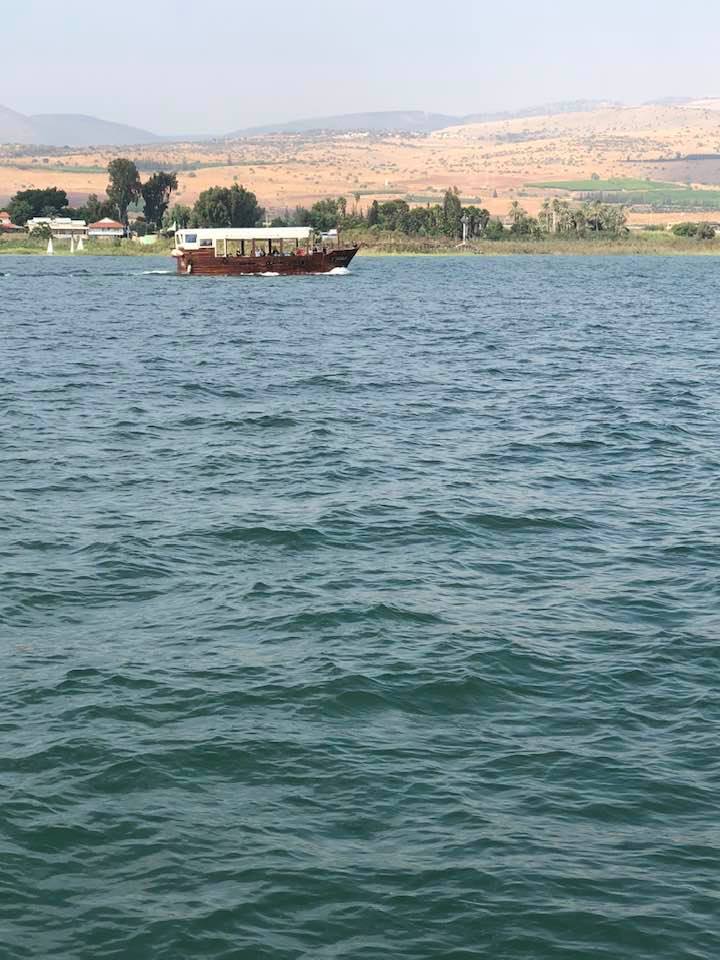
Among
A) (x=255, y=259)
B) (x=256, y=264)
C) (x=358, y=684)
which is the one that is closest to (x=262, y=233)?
(x=255, y=259)

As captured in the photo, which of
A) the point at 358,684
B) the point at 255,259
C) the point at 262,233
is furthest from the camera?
the point at 255,259

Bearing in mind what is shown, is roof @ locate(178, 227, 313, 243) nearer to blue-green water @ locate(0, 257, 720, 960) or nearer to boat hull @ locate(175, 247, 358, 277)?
boat hull @ locate(175, 247, 358, 277)

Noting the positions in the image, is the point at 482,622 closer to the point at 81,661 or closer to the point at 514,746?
the point at 514,746

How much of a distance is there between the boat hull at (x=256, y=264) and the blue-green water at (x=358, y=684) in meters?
108

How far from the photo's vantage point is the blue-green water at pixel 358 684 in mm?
11195

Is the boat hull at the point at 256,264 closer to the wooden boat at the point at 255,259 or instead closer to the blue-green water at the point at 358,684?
the wooden boat at the point at 255,259

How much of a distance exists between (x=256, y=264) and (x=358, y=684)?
133m

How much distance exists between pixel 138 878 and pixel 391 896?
214 centimetres

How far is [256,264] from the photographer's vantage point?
14562 cm

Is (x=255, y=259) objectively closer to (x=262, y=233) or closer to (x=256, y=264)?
(x=256, y=264)

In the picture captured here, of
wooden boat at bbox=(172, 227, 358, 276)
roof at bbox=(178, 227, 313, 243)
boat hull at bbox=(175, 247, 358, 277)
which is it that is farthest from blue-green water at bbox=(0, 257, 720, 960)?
boat hull at bbox=(175, 247, 358, 277)

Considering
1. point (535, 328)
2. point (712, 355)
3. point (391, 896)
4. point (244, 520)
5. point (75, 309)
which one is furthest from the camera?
point (75, 309)

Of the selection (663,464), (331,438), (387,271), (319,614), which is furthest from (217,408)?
(387,271)

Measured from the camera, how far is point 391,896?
11289mm
